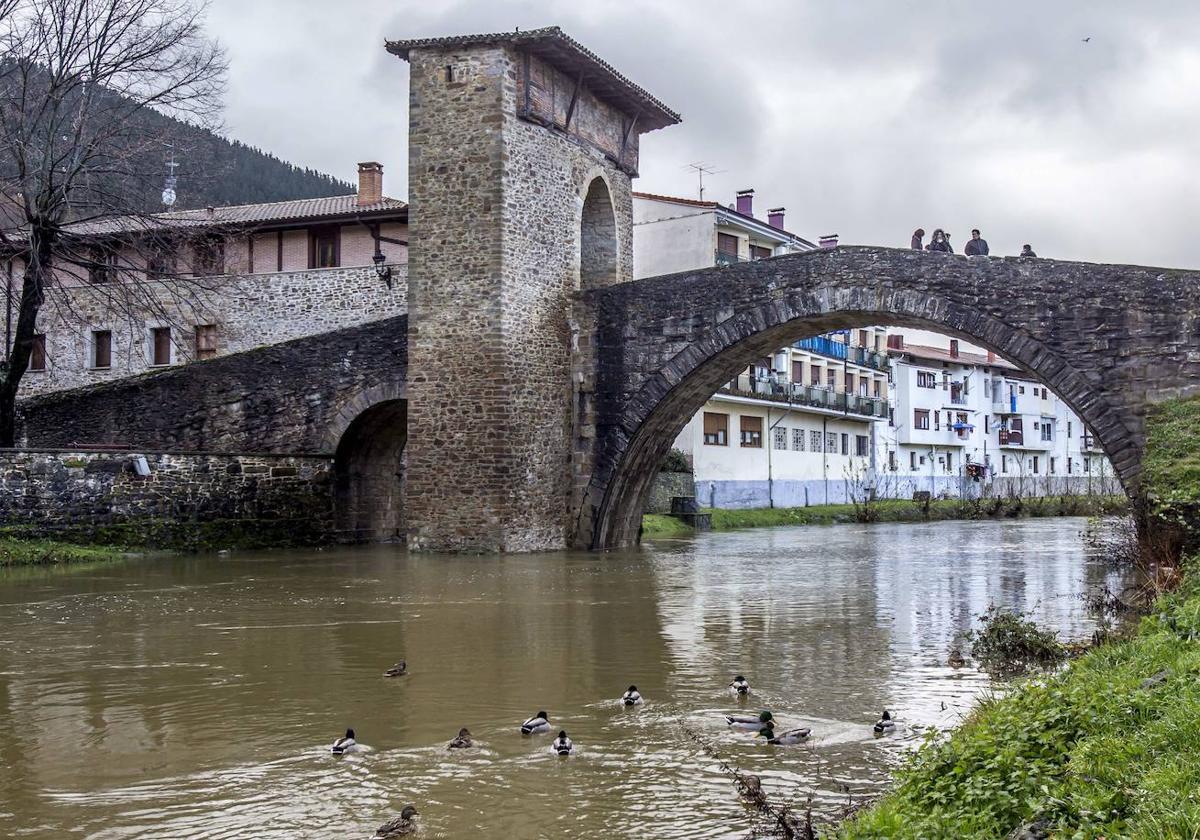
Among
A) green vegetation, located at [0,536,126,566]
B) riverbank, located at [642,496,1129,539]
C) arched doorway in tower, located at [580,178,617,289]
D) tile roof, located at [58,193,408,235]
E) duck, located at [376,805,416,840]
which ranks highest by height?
tile roof, located at [58,193,408,235]

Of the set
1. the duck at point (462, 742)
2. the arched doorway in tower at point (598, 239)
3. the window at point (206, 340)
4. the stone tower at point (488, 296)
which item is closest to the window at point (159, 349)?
the window at point (206, 340)

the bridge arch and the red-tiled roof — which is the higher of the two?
the red-tiled roof

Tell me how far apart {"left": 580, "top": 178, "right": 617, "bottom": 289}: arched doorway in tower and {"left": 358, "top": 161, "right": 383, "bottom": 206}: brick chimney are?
34.7 ft

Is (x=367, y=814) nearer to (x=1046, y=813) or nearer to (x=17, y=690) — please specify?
(x=1046, y=813)

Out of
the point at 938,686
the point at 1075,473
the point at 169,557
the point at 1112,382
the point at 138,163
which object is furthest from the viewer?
the point at 1075,473

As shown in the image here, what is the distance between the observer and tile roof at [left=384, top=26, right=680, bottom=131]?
1833 cm

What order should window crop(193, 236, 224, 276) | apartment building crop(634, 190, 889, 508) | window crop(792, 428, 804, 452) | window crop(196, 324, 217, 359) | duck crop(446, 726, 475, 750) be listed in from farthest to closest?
window crop(792, 428, 804, 452)
apartment building crop(634, 190, 889, 508)
window crop(196, 324, 217, 359)
window crop(193, 236, 224, 276)
duck crop(446, 726, 475, 750)

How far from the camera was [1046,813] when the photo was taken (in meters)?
3.52

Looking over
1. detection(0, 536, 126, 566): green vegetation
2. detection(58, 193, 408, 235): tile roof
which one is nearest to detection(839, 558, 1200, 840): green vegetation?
detection(0, 536, 126, 566): green vegetation

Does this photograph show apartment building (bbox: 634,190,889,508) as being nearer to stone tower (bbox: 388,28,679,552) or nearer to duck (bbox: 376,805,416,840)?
stone tower (bbox: 388,28,679,552)

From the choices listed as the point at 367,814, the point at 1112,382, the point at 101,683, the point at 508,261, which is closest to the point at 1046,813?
the point at 367,814

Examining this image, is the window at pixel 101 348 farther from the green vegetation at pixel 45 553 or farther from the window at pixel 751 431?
the window at pixel 751 431

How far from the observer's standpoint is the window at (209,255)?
75.7ft

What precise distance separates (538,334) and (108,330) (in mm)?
16157
